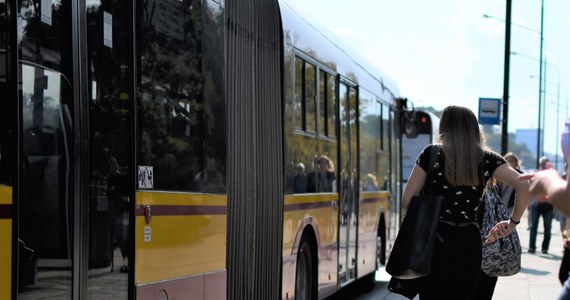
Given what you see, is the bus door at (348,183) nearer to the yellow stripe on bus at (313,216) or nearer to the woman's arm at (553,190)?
the yellow stripe on bus at (313,216)

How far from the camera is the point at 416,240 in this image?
620 cm

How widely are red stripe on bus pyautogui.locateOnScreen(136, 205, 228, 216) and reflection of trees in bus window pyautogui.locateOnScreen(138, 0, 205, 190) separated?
122mm

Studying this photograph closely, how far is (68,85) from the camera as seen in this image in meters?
4.80

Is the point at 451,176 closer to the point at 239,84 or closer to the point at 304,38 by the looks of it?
the point at 239,84

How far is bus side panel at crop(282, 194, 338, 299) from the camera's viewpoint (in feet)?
28.3

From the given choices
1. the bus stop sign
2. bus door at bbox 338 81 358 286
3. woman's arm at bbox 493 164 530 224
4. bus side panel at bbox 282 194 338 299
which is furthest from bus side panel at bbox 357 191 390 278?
the bus stop sign

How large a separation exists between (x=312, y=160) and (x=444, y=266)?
11.4 ft

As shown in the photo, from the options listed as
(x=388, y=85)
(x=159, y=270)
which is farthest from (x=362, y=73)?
(x=159, y=270)

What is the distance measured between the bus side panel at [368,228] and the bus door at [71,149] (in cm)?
728

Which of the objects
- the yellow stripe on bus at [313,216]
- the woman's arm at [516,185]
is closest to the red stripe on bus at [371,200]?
the yellow stripe on bus at [313,216]

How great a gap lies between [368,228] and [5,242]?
9375 millimetres

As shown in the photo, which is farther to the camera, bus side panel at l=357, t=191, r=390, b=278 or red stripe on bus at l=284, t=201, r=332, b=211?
bus side panel at l=357, t=191, r=390, b=278

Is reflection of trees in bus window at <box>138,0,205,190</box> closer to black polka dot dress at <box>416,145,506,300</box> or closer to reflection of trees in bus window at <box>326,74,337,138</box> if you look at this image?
black polka dot dress at <box>416,145,506,300</box>

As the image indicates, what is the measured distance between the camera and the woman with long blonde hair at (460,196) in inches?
247
